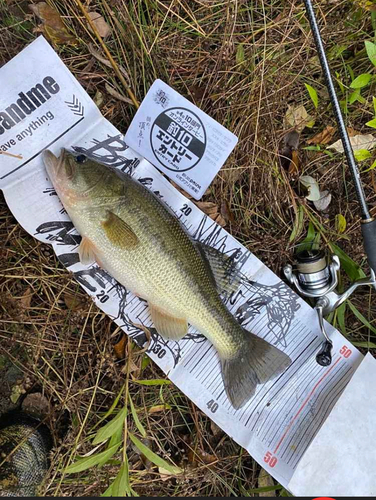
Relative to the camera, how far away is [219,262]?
2.07m

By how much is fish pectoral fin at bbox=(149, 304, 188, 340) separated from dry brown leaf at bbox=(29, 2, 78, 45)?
1.33m

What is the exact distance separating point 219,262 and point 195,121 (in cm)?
71

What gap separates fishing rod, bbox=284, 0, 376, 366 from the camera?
6.50 feet

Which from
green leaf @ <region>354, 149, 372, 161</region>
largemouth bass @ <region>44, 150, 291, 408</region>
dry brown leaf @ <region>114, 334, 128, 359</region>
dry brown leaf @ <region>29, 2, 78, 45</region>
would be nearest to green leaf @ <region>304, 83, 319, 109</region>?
green leaf @ <region>354, 149, 372, 161</region>

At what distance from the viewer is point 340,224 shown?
2.30m

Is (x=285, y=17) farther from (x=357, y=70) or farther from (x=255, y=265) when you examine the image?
(x=255, y=265)

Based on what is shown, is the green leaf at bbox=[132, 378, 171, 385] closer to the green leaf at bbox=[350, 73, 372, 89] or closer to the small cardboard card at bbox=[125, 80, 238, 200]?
the small cardboard card at bbox=[125, 80, 238, 200]

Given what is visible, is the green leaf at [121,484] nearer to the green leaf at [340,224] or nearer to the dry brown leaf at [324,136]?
the green leaf at [340,224]

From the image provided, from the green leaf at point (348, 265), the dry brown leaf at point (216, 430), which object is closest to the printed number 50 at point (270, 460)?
the dry brown leaf at point (216, 430)

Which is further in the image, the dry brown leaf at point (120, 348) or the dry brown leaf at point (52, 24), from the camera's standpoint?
the dry brown leaf at point (120, 348)

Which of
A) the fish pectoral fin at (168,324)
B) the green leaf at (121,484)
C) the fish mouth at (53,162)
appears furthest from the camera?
the fish pectoral fin at (168,324)

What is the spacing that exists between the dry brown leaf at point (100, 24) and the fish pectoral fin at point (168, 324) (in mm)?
1328

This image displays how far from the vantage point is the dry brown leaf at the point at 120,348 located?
2168 millimetres

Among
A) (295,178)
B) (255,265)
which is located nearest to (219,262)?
(255,265)
